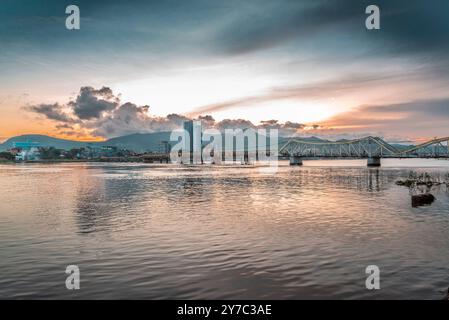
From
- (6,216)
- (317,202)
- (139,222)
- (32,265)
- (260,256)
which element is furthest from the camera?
(317,202)

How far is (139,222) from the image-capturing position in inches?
1700

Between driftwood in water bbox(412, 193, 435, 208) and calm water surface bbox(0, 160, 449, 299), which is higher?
driftwood in water bbox(412, 193, 435, 208)

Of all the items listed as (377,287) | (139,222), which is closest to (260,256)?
(377,287)

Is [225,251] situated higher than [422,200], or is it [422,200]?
[422,200]

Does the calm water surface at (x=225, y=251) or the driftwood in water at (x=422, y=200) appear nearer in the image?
the calm water surface at (x=225, y=251)

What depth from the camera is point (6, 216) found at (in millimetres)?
48188

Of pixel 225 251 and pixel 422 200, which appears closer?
pixel 225 251

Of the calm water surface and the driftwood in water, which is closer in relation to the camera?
the calm water surface

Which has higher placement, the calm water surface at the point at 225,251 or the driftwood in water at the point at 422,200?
the driftwood in water at the point at 422,200
